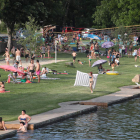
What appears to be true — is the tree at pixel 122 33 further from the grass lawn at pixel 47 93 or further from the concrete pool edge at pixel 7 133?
the concrete pool edge at pixel 7 133

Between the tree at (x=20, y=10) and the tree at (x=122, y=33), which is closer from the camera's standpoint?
the tree at (x=20, y=10)

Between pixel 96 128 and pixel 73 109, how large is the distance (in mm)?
3136

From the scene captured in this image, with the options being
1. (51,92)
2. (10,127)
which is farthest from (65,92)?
(10,127)

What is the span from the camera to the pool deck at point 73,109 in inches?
673

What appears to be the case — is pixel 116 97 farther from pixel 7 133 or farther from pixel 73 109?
pixel 7 133

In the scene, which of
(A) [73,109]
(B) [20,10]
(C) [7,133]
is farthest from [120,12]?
(C) [7,133]

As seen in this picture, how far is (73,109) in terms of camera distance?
2056 cm

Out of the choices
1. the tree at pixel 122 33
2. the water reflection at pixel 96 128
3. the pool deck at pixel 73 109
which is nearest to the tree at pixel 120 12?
the tree at pixel 122 33

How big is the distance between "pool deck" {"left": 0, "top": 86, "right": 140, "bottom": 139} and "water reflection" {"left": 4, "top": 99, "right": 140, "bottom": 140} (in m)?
0.28

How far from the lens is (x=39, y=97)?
2428 centimetres

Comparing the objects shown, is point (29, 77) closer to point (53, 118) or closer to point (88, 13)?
point (53, 118)

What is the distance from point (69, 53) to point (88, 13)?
47542 mm

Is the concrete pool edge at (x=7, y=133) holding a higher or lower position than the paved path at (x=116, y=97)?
lower

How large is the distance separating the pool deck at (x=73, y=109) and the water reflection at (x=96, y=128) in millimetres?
282
